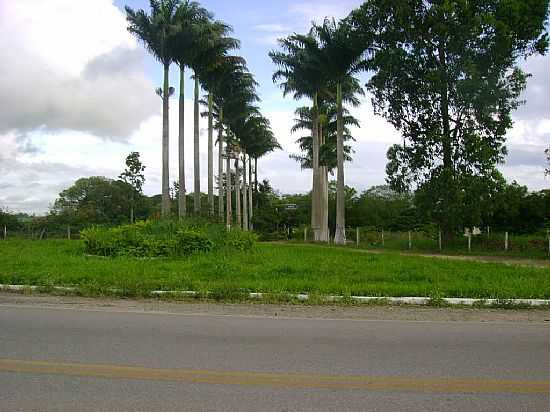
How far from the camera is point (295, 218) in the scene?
61656mm

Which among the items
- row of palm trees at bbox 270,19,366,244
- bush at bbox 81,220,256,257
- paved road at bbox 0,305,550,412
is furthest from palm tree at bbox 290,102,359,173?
paved road at bbox 0,305,550,412

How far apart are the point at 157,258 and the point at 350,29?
783 inches

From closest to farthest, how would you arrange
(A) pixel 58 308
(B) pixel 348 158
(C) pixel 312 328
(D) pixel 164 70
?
1. (C) pixel 312 328
2. (A) pixel 58 308
3. (D) pixel 164 70
4. (B) pixel 348 158

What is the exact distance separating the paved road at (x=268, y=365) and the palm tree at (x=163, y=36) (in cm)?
2509

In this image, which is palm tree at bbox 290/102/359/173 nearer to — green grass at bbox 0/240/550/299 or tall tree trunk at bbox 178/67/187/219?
tall tree trunk at bbox 178/67/187/219

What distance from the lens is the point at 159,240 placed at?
767 inches

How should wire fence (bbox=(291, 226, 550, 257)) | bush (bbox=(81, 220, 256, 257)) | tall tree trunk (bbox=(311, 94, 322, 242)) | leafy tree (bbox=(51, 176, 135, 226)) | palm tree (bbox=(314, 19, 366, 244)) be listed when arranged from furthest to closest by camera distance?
leafy tree (bbox=(51, 176, 135, 226))
tall tree trunk (bbox=(311, 94, 322, 242))
palm tree (bbox=(314, 19, 366, 244))
wire fence (bbox=(291, 226, 550, 257))
bush (bbox=(81, 220, 256, 257))

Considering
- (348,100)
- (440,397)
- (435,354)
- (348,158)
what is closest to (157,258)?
(435,354)

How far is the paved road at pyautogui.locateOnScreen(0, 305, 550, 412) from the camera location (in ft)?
15.1

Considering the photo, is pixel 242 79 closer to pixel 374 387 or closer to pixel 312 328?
pixel 312 328

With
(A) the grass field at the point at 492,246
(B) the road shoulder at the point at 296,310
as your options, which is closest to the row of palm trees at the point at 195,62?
(A) the grass field at the point at 492,246

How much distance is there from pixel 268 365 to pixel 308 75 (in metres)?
31.0

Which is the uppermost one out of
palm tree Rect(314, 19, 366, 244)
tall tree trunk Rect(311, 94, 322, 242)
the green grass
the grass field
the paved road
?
palm tree Rect(314, 19, 366, 244)

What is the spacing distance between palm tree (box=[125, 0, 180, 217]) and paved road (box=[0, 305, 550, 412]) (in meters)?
25.1
